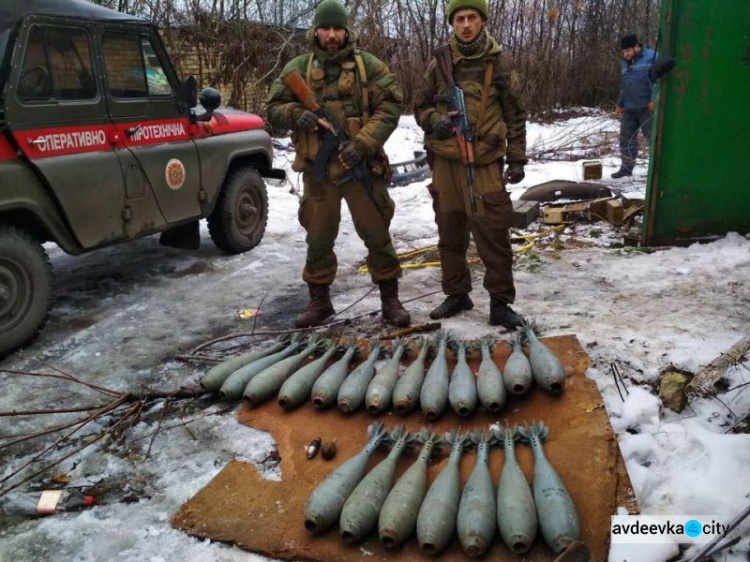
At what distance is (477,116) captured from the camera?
3.86 meters

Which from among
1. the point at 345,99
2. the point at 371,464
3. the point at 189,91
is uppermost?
the point at 189,91

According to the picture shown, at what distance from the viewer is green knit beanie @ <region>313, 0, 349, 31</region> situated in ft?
12.5

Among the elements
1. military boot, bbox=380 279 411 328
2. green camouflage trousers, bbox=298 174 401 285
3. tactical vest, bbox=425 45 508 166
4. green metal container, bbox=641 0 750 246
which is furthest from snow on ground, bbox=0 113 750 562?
tactical vest, bbox=425 45 508 166

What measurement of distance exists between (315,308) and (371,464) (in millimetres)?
1839

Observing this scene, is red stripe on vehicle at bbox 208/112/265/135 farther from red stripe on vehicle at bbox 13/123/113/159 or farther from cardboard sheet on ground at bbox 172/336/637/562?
cardboard sheet on ground at bbox 172/336/637/562

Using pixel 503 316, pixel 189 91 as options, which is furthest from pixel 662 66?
pixel 189 91

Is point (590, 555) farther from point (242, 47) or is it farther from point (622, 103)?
point (242, 47)

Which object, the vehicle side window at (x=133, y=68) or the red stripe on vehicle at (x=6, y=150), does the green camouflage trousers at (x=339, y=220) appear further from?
the red stripe on vehicle at (x=6, y=150)

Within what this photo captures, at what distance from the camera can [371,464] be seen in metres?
2.74

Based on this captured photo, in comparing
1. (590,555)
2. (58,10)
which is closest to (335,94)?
(58,10)

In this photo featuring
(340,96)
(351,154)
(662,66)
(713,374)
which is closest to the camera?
(713,374)

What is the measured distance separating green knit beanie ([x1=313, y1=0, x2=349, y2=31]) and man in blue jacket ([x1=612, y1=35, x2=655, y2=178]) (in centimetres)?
529

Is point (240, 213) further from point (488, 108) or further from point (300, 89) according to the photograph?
point (488, 108)

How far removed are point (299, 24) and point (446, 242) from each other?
1018 cm
